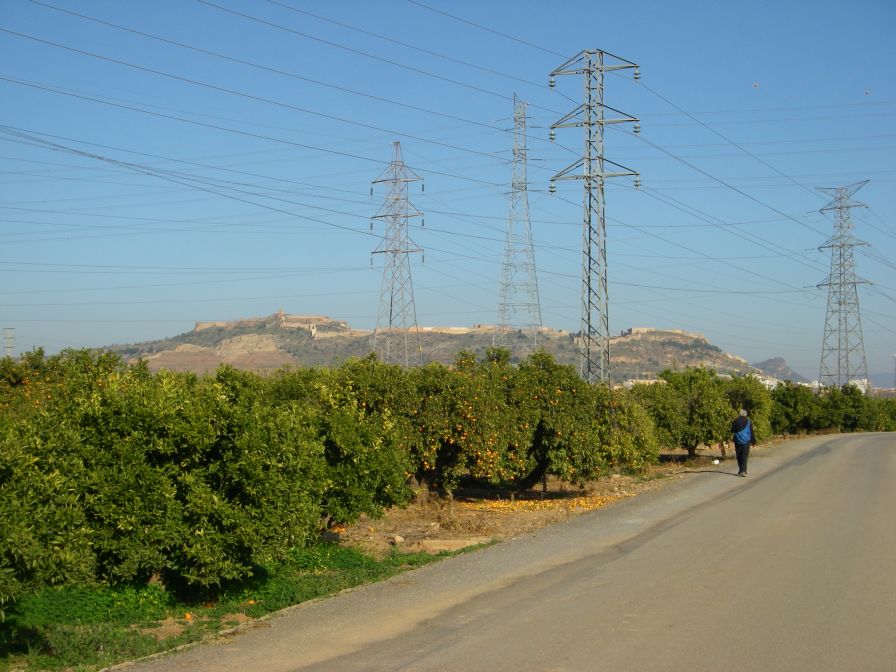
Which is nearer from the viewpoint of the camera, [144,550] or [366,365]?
[144,550]

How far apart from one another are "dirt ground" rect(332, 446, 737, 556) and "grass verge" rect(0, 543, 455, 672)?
2.78 m

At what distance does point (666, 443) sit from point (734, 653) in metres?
27.5

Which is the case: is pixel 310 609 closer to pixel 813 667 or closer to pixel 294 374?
pixel 813 667

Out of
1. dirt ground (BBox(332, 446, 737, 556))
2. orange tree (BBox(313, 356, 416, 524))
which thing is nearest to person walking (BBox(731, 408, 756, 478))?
dirt ground (BBox(332, 446, 737, 556))

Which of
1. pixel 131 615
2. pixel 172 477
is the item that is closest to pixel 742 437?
pixel 172 477

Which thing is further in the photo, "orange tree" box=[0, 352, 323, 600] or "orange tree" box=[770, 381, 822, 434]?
"orange tree" box=[770, 381, 822, 434]

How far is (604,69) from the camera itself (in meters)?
29.8

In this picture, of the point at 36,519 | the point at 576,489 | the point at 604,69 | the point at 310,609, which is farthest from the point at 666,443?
the point at 36,519

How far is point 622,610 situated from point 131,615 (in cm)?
543

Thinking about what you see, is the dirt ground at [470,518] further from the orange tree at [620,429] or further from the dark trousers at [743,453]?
the dark trousers at [743,453]

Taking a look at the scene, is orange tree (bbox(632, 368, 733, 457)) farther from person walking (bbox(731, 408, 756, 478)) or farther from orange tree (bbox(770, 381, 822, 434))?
orange tree (bbox(770, 381, 822, 434))

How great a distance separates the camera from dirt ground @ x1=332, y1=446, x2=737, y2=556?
51.4 ft

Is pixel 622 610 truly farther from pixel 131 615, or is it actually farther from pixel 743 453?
pixel 743 453

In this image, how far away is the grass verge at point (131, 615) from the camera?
853 cm
